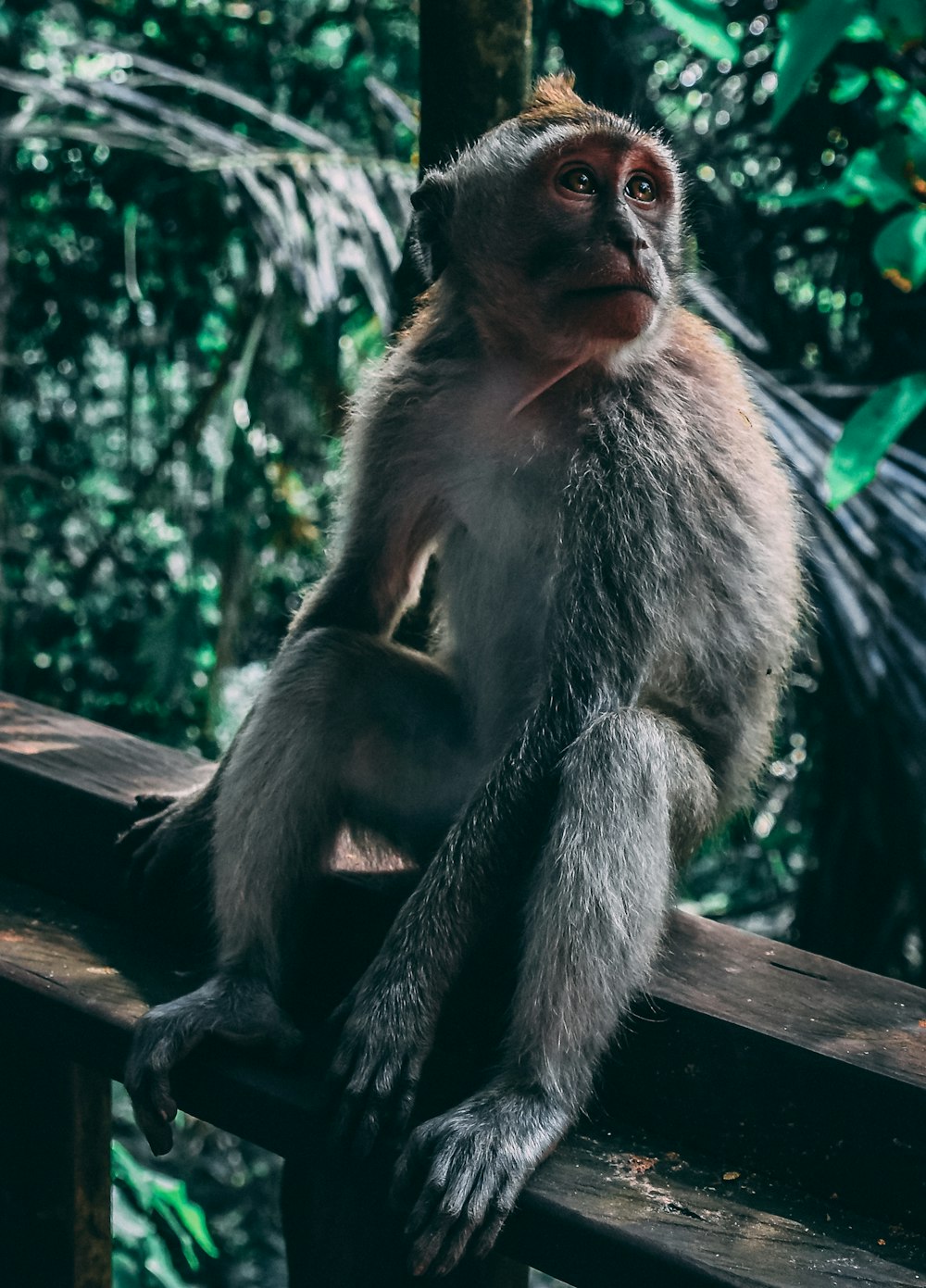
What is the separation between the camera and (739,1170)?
1.60 m

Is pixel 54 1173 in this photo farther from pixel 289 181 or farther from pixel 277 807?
pixel 289 181

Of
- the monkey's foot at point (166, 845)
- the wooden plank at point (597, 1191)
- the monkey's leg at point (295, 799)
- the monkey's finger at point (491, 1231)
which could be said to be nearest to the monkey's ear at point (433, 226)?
the monkey's leg at point (295, 799)

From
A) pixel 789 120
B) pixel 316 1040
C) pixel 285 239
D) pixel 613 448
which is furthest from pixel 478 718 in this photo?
pixel 789 120

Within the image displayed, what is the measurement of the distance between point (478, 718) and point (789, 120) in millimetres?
2323

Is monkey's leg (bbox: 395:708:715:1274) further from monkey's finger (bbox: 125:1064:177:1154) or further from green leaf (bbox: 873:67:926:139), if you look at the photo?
green leaf (bbox: 873:67:926:139)

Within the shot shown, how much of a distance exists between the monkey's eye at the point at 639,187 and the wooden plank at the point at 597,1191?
1.52 m

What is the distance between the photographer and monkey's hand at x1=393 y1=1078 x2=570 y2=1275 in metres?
1.50

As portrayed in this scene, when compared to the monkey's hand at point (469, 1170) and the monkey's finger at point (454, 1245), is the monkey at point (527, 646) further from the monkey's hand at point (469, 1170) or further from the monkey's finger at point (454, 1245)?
the monkey's finger at point (454, 1245)

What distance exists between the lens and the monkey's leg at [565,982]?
1520 mm

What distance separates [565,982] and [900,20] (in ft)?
3.73

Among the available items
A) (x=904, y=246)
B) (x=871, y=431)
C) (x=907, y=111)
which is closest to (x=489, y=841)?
(x=871, y=431)

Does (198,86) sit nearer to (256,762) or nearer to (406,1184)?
(256,762)

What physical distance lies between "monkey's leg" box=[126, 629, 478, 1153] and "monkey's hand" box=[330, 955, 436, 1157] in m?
0.12

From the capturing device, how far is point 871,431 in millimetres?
1571
